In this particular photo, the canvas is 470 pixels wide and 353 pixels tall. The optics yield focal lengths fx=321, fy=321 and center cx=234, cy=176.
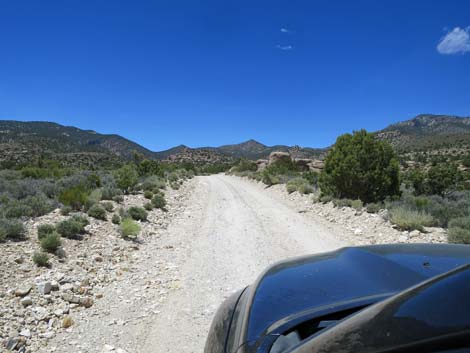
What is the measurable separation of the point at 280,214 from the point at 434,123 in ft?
424

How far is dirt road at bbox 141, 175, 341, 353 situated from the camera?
170 inches

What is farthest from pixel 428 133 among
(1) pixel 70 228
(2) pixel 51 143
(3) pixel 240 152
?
(1) pixel 70 228

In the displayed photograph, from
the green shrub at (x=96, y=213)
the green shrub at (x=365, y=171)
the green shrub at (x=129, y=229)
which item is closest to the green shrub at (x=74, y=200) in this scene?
the green shrub at (x=96, y=213)

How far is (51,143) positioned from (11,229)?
78.1 m

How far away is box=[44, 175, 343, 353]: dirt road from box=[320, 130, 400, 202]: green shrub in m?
2.93

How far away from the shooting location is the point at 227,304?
2.48 m

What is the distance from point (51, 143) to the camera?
7475cm

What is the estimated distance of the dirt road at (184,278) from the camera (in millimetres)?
4156

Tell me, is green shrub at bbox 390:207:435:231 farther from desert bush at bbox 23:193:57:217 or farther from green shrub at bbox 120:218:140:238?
desert bush at bbox 23:193:57:217

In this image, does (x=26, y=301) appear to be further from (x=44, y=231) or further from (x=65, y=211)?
(x=65, y=211)

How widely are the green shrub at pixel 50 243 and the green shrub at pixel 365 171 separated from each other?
35.2 feet

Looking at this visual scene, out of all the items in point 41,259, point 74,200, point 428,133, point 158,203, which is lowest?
point 41,259

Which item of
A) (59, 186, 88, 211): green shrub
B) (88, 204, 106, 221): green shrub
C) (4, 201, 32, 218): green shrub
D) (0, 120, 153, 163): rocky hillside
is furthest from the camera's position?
(0, 120, 153, 163): rocky hillside

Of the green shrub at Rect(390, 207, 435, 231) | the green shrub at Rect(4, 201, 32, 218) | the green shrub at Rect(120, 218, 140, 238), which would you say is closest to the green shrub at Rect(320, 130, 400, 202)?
the green shrub at Rect(390, 207, 435, 231)
